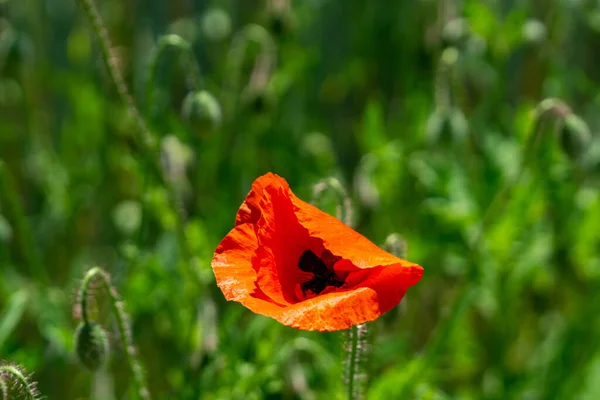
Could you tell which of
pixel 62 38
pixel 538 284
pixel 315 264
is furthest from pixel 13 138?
pixel 315 264

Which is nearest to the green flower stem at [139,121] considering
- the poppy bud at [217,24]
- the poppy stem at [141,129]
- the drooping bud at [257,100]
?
the poppy stem at [141,129]

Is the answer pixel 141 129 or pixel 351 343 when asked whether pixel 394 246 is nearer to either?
pixel 351 343

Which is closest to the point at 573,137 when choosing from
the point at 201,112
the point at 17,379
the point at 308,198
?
the point at 308,198

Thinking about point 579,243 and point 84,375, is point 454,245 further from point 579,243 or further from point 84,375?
point 84,375

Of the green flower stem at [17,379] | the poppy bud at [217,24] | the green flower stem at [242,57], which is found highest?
the poppy bud at [217,24]

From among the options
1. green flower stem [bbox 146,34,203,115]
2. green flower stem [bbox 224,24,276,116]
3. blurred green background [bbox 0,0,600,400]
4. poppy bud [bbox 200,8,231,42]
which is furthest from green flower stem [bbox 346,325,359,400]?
poppy bud [bbox 200,8,231,42]

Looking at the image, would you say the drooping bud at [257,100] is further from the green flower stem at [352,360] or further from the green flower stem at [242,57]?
the green flower stem at [352,360]
